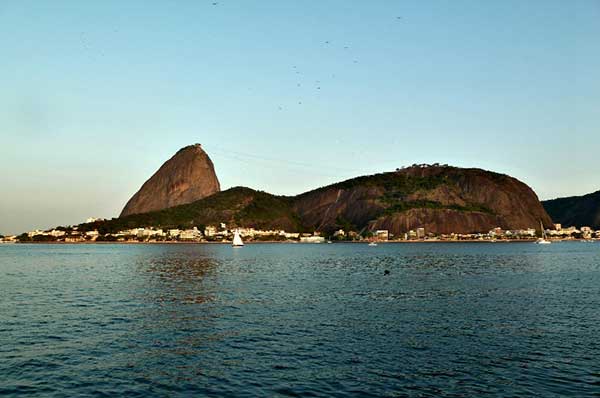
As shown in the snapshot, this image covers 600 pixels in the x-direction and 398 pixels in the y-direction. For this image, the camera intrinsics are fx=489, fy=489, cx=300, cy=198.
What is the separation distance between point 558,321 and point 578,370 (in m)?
15.0

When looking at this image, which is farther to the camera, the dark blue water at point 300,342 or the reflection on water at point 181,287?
the reflection on water at point 181,287

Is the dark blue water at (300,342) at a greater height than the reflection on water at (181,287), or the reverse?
the reflection on water at (181,287)

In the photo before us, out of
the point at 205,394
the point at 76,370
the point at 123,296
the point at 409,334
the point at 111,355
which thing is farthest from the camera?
the point at 123,296

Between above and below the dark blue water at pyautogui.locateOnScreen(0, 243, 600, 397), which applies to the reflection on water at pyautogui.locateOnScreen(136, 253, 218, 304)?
above

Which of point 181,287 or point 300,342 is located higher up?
point 181,287

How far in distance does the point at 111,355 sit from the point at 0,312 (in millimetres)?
20986

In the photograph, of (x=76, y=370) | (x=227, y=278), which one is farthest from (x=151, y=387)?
(x=227, y=278)

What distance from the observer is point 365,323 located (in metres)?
39.2

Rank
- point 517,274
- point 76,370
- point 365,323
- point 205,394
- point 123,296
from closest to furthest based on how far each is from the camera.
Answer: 1. point 205,394
2. point 76,370
3. point 365,323
4. point 123,296
5. point 517,274

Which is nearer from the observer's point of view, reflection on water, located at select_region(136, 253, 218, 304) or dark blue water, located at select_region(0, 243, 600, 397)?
dark blue water, located at select_region(0, 243, 600, 397)

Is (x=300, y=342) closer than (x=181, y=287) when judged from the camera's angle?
Yes

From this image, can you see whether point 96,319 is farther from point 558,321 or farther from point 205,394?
point 558,321

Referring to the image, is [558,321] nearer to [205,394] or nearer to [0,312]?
[205,394]

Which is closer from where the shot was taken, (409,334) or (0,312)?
(409,334)
